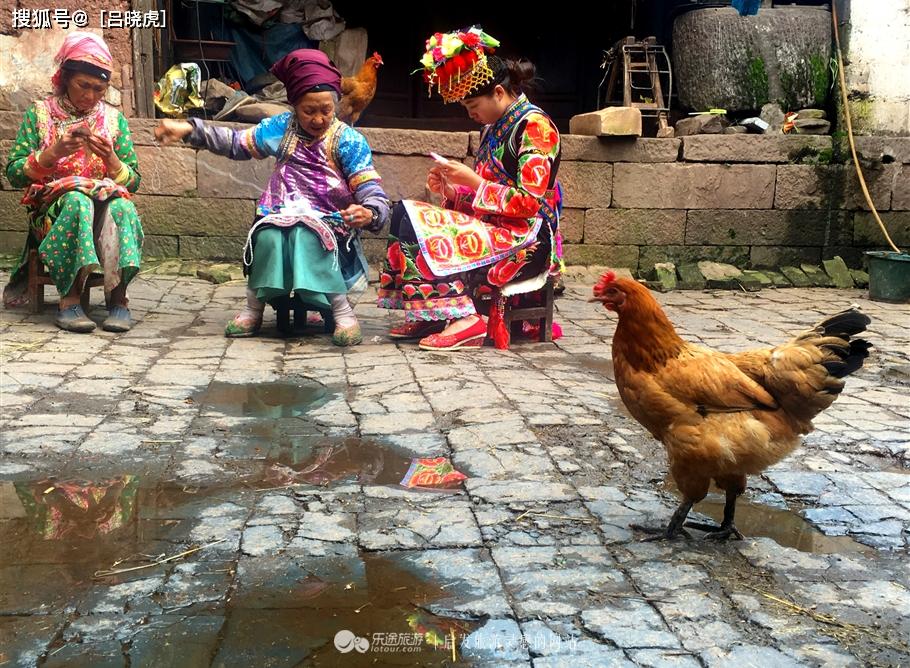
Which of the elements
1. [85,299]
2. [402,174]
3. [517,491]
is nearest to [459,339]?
[517,491]

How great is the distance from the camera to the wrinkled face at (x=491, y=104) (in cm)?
601

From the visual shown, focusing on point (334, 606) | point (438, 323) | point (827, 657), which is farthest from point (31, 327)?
point (827, 657)

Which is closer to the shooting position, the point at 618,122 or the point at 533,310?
the point at 533,310

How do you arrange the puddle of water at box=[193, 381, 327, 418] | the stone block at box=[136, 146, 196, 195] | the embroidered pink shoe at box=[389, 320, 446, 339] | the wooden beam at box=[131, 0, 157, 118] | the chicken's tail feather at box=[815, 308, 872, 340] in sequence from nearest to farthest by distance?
the chicken's tail feather at box=[815, 308, 872, 340]
the puddle of water at box=[193, 381, 327, 418]
the embroidered pink shoe at box=[389, 320, 446, 339]
the wooden beam at box=[131, 0, 157, 118]
the stone block at box=[136, 146, 196, 195]

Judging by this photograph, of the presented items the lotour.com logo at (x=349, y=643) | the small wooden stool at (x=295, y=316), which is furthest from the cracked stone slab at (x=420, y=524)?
the small wooden stool at (x=295, y=316)

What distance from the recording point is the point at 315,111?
6047 mm

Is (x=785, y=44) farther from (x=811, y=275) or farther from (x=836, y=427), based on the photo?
(x=836, y=427)

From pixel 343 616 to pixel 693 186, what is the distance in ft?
24.4

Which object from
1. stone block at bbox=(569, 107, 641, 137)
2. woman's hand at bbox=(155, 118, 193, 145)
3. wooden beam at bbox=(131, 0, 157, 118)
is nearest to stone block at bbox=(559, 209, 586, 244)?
stone block at bbox=(569, 107, 641, 137)

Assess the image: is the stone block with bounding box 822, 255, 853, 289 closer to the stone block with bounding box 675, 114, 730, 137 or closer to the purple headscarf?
the stone block with bounding box 675, 114, 730, 137

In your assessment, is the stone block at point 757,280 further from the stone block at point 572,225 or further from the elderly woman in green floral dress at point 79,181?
the elderly woman in green floral dress at point 79,181

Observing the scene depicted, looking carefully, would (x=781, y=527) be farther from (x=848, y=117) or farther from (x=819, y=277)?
(x=848, y=117)

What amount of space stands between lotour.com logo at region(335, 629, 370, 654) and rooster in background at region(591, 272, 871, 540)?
3.97 ft

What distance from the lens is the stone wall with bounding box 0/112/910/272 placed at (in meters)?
8.95
